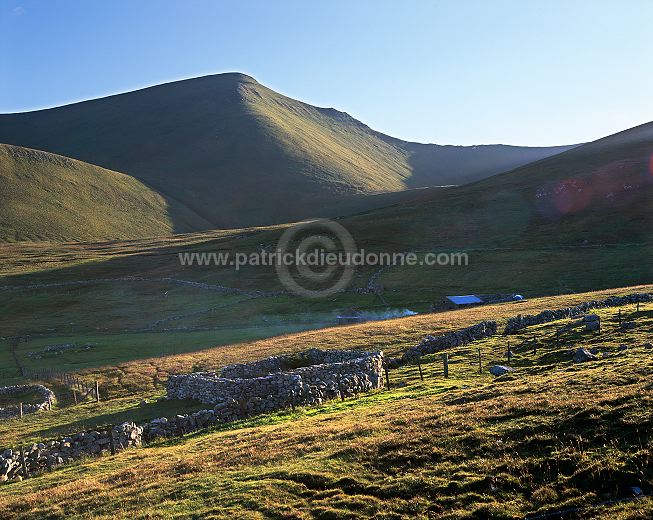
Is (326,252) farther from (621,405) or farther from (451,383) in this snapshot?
(621,405)

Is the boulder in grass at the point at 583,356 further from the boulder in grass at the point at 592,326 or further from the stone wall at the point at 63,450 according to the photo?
the stone wall at the point at 63,450

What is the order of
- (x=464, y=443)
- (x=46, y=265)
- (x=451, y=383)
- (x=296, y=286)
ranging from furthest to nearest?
(x=46, y=265) < (x=296, y=286) < (x=451, y=383) < (x=464, y=443)

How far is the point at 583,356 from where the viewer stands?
2908cm

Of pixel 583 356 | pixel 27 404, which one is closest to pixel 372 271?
pixel 27 404

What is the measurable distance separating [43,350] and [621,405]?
6637cm

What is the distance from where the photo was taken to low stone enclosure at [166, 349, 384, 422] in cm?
→ 3131

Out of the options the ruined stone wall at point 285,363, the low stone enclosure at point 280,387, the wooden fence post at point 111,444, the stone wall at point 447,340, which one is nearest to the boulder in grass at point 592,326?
the stone wall at point 447,340

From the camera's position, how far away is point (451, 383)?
29891 mm

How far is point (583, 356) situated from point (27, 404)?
4087 centimetres

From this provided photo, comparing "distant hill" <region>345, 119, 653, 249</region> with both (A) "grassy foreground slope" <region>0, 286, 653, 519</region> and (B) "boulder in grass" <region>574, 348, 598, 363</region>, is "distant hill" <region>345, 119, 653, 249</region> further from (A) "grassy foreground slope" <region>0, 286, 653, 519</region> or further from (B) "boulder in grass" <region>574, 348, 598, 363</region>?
(A) "grassy foreground slope" <region>0, 286, 653, 519</region>

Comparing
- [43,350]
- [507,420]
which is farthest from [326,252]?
[507,420]

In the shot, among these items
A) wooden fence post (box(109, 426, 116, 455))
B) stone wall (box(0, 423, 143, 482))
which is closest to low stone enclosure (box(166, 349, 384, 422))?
stone wall (box(0, 423, 143, 482))

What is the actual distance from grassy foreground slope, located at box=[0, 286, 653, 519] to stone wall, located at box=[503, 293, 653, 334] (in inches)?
681

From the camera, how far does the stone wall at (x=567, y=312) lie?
1795 inches
